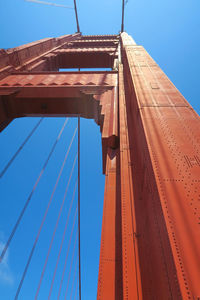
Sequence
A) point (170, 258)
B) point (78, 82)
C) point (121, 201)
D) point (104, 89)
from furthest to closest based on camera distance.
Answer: point (78, 82) < point (104, 89) < point (121, 201) < point (170, 258)

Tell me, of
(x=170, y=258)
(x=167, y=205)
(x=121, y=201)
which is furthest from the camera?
(x=121, y=201)

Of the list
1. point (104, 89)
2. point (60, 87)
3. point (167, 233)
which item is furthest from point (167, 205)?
point (60, 87)

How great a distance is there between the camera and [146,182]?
326 cm

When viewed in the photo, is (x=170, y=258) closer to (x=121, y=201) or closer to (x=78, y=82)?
(x=121, y=201)

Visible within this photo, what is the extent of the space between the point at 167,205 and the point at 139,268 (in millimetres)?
1176

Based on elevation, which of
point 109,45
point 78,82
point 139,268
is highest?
point 109,45

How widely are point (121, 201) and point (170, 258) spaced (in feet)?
5.77

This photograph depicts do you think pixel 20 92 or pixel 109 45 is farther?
pixel 109 45

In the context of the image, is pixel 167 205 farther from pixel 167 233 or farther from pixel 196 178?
pixel 196 178

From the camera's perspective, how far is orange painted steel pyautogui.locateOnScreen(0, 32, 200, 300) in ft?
6.59

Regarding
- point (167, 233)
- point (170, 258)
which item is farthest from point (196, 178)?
A: point (170, 258)

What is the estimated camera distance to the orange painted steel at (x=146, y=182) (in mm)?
2008

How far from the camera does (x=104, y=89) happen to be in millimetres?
8023

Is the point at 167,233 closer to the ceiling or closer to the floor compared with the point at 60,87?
closer to the floor
